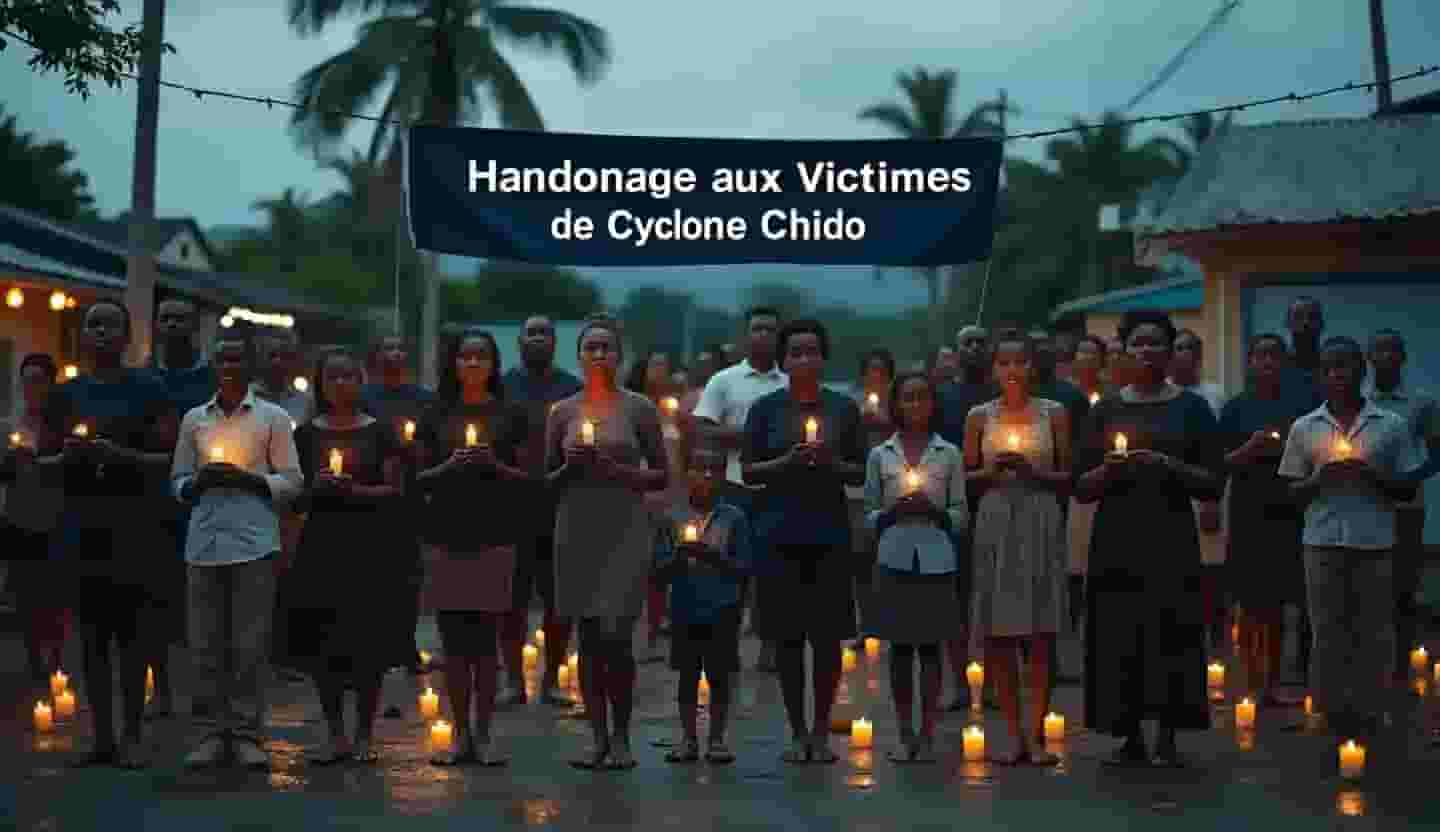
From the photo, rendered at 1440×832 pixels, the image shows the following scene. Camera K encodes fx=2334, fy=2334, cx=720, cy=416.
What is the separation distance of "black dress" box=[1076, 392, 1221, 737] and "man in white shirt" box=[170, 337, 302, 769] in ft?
13.3

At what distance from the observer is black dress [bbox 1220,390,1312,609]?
13461mm

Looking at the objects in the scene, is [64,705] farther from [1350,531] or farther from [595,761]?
[1350,531]

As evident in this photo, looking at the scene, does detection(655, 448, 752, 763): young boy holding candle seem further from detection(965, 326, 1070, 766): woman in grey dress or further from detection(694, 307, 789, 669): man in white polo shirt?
detection(694, 307, 789, 669): man in white polo shirt

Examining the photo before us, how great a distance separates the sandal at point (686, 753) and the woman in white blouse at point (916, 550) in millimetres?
989

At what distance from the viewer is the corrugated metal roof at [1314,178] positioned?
2031 cm

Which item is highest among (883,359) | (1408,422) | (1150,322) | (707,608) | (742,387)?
(883,359)

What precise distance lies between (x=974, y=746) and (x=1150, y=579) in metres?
1.21

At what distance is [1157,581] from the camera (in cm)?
1159

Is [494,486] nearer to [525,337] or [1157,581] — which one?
[525,337]

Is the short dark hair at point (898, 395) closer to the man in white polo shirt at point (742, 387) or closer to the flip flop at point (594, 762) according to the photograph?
the flip flop at point (594, 762)

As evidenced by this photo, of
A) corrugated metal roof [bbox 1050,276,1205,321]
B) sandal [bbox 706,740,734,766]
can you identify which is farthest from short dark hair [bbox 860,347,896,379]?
corrugated metal roof [bbox 1050,276,1205,321]

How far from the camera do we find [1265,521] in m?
13.7

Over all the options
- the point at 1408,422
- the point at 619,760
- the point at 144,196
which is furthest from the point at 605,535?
the point at 144,196

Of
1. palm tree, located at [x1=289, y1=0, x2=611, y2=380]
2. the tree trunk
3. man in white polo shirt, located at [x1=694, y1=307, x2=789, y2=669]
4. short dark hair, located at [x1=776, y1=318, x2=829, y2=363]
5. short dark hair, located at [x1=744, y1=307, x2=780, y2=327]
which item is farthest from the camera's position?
palm tree, located at [x1=289, y1=0, x2=611, y2=380]
